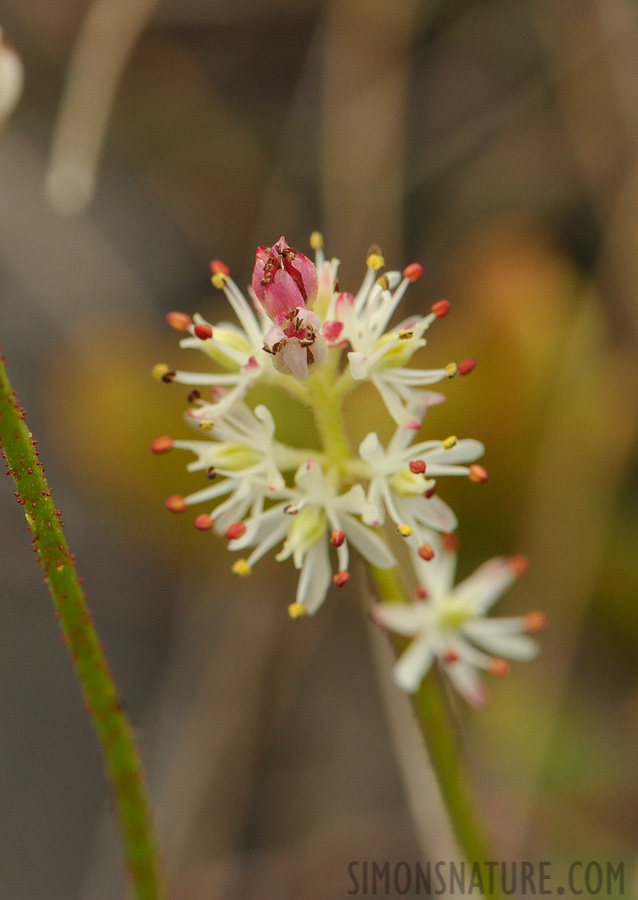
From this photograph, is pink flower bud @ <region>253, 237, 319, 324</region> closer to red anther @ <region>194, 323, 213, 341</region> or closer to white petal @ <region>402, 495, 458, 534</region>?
red anther @ <region>194, 323, 213, 341</region>

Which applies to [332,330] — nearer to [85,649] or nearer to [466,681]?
[85,649]

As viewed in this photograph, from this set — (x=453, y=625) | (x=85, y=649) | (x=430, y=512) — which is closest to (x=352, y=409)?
(x=453, y=625)

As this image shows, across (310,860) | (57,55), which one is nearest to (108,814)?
(310,860)

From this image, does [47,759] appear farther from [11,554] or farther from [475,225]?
[475,225]

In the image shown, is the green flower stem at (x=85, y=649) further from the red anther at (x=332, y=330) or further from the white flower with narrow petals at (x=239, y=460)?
the red anther at (x=332, y=330)

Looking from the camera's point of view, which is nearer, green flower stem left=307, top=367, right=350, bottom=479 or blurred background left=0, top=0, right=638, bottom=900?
green flower stem left=307, top=367, right=350, bottom=479

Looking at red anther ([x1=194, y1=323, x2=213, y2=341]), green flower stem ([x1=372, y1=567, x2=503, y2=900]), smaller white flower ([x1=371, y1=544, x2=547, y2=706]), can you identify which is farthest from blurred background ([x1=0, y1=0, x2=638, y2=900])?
red anther ([x1=194, y1=323, x2=213, y2=341])
